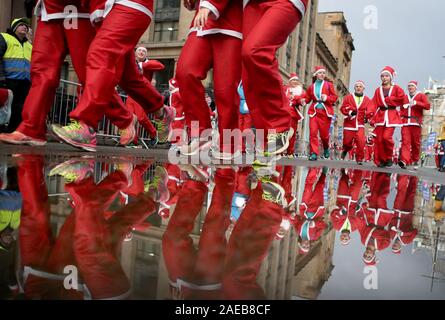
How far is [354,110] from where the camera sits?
10.0 metres

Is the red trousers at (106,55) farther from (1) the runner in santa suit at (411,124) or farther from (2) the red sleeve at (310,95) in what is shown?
(1) the runner in santa suit at (411,124)

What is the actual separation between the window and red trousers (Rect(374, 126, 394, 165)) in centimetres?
1912

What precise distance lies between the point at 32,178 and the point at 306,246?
1071 mm

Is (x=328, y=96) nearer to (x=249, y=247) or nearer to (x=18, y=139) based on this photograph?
(x=18, y=139)

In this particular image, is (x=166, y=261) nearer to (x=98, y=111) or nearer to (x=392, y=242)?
(x=392, y=242)

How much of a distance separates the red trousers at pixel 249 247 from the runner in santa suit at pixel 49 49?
2.25m

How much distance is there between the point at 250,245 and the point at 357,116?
9711 millimetres

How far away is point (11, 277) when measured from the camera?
0.58 metres

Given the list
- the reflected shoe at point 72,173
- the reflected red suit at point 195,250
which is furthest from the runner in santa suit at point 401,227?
the reflected shoe at point 72,173

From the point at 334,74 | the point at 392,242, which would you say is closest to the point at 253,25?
the point at 392,242

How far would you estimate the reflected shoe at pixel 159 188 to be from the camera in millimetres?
1454

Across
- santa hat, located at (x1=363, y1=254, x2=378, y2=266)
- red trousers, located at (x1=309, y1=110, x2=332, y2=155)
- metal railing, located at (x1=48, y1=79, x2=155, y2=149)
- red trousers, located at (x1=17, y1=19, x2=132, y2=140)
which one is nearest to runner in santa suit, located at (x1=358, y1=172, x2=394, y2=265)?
santa hat, located at (x1=363, y1=254, x2=378, y2=266)

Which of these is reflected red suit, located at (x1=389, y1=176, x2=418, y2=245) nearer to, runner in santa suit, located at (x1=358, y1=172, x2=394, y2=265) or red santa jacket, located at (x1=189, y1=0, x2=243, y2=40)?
runner in santa suit, located at (x1=358, y1=172, x2=394, y2=265)

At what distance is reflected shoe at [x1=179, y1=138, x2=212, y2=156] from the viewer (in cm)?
336
